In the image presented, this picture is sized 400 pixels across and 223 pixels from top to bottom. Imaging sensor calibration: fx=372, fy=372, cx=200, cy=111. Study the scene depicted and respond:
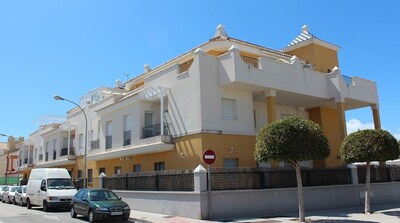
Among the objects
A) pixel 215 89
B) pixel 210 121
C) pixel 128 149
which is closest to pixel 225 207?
pixel 210 121

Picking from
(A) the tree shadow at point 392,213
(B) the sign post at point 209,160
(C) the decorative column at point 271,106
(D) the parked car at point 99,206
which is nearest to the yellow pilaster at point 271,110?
(C) the decorative column at point 271,106

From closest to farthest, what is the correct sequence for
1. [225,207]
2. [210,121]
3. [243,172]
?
1. [225,207]
2. [243,172]
3. [210,121]

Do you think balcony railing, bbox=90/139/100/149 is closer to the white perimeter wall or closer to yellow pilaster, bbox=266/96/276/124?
the white perimeter wall

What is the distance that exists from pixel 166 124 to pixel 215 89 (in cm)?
391

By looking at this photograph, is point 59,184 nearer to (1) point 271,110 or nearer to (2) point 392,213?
(1) point 271,110

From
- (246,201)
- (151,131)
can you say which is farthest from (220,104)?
(246,201)

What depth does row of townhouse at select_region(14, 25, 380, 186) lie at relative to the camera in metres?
20.0

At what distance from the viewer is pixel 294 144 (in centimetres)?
1434

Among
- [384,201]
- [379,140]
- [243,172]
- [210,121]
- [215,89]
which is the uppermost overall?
[215,89]

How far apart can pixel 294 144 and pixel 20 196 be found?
71.1 ft

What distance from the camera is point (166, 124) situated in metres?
22.2

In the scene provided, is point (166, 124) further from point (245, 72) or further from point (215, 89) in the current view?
point (245, 72)

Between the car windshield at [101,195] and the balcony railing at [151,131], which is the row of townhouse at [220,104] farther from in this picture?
the car windshield at [101,195]

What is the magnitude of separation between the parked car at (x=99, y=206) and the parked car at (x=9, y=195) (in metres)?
15.2
